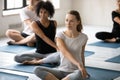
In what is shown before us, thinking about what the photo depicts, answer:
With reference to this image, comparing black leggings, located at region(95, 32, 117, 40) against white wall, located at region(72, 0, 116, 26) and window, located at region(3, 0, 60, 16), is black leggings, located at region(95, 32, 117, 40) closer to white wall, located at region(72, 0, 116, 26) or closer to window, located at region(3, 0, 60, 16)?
window, located at region(3, 0, 60, 16)

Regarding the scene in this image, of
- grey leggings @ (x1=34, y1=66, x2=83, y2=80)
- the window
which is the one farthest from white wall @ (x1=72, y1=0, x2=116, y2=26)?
grey leggings @ (x1=34, y1=66, x2=83, y2=80)

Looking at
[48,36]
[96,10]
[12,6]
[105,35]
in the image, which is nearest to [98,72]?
[48,36]

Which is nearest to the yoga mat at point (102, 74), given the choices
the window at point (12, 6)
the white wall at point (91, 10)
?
the window at point (12, 6)

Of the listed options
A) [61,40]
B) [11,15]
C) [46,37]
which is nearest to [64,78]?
[61,40]

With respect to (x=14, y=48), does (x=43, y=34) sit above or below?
above

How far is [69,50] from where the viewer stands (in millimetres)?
3592

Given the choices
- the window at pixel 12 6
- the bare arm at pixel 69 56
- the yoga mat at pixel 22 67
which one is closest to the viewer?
the bare arm at pixel 69 56

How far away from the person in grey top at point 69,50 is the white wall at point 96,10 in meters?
5.19

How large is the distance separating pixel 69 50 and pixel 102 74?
840 mm

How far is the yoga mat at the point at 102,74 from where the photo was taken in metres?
4.06

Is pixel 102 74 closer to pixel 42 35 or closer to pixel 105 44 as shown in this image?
pixel 42 35

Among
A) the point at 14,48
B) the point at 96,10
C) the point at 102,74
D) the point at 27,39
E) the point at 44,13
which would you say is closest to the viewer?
the point at 102,74

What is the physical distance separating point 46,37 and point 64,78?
1038 mm

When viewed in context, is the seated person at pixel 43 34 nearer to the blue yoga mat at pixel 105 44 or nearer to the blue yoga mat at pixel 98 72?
the blue yoga mat at pixel 98 72
